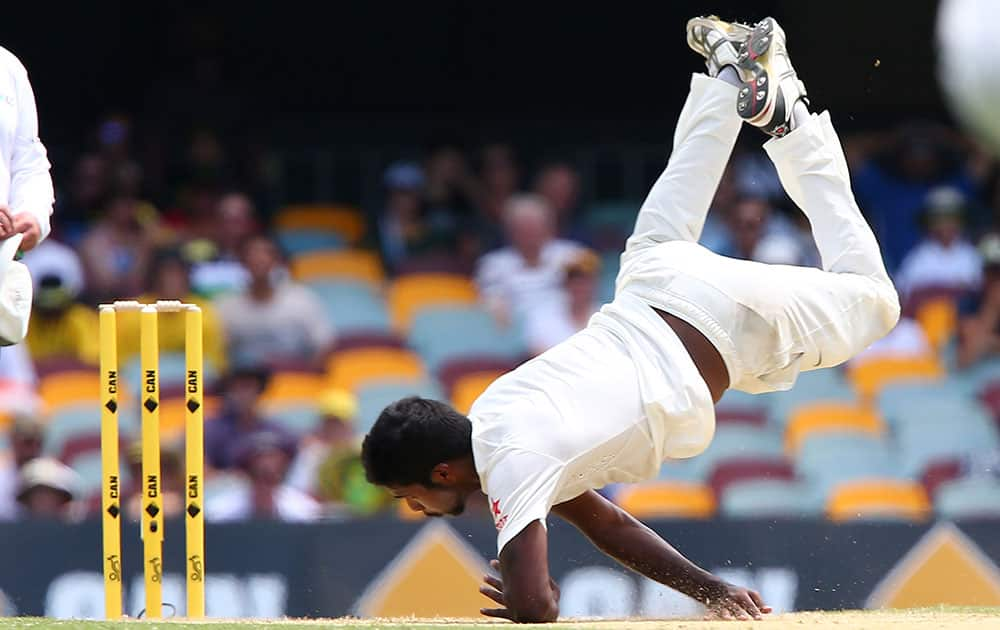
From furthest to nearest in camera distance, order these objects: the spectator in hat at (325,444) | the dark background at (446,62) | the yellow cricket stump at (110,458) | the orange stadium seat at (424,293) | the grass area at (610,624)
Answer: the dark background at (446,62), the orange stadium seat at (424,293), the spectator in hat at (325,444), the yellow cricket stump at (110,458), the grass area at (610,624)

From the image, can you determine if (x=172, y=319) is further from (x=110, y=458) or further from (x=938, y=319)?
(x=938, y=319)

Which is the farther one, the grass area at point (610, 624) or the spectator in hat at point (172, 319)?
the spectator in hat at point (172, 319)

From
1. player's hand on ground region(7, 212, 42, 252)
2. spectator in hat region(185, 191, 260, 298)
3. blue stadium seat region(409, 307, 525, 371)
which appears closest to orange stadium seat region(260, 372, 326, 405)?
spectator in hat region(185, 191, 260, 298)

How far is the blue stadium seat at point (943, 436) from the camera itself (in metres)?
10.1

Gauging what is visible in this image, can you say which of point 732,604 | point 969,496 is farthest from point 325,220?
point 732,604

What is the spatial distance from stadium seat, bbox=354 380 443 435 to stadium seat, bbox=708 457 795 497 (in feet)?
5.42

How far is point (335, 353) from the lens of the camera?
10.8 metres

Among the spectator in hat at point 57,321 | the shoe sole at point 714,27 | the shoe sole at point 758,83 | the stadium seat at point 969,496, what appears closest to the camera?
the shoe sole at point 758,83

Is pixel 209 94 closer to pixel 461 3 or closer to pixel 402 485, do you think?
pixel 461 3

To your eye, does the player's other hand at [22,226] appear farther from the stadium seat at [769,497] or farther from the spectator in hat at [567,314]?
the spectator in hat at [567,314]

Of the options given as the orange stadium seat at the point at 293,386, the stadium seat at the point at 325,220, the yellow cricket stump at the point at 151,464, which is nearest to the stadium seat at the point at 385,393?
the orange stadium seat at the point at 293,386

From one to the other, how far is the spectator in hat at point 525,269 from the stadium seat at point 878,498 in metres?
2.18

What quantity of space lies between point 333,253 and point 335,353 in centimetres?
124

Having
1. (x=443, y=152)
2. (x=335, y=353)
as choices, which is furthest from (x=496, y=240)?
(x=335, y=353)
